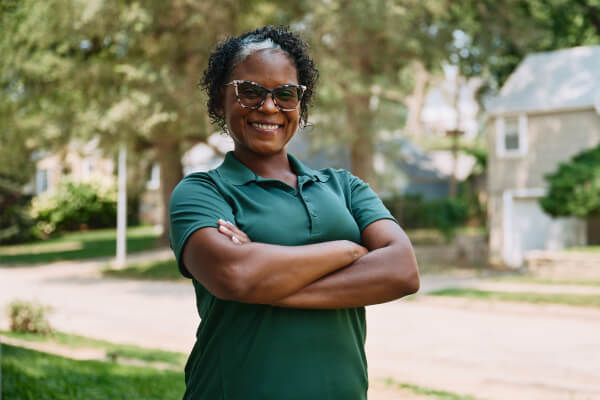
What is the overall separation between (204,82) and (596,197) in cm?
1827

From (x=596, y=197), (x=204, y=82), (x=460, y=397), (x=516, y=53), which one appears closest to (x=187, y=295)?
(x=460, y=397)

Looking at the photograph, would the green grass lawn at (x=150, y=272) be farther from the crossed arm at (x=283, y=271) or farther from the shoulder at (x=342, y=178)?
the crossed arm at (x=283, y=271)

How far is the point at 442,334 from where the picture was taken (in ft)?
35.4

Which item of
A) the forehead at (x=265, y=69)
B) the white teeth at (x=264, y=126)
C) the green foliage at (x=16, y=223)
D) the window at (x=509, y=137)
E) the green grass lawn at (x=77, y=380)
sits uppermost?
the window at (x=509, y=137)

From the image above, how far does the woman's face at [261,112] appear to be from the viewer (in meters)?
2.34

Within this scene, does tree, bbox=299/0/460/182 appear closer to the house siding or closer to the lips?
the house siding

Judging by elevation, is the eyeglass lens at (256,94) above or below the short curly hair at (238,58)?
below

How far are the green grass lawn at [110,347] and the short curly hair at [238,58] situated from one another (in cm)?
566

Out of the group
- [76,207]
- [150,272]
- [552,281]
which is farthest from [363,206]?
[76,207]

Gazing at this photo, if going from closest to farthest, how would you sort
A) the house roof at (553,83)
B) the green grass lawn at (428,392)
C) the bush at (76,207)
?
the green grass lawn at (428,392)
the house roof at (553,83)
the bush at (76,207)

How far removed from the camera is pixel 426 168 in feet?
128

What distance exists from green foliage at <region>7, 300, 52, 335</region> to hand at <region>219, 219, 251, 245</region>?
8.24 meters

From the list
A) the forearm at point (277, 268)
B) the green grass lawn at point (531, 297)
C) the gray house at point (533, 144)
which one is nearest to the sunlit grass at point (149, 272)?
the green grass lawn at point (531, 297)

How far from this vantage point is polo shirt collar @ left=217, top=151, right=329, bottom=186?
2297 mm
